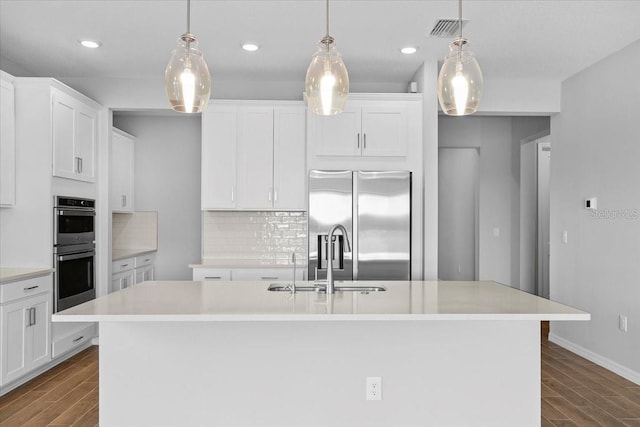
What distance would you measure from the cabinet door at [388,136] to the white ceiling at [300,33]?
441mm

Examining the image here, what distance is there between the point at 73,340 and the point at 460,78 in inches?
156

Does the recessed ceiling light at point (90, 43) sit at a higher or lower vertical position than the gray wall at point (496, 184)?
higher

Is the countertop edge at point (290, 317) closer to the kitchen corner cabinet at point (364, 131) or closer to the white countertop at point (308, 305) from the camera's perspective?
the white countertop at point (308, 305)

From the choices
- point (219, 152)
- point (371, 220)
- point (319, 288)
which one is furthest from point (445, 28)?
point (219, 152)

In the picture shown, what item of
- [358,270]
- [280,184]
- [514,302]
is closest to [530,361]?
[514,302]

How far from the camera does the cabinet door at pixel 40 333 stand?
3.87 m

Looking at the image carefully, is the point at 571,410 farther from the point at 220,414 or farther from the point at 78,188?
the point at 78,188

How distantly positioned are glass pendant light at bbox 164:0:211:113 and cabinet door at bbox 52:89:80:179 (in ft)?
7.65

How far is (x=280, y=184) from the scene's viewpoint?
487 cm

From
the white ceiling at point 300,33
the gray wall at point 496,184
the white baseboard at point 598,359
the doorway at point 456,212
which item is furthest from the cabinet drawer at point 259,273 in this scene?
the doorway at point 456,212

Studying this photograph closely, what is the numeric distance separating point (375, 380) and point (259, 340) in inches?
24.6

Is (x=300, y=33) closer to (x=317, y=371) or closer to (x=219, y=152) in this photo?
(x=219, y=152)

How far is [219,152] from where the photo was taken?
4867 millimetres

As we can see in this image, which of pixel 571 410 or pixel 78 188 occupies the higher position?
pixel 78 188
